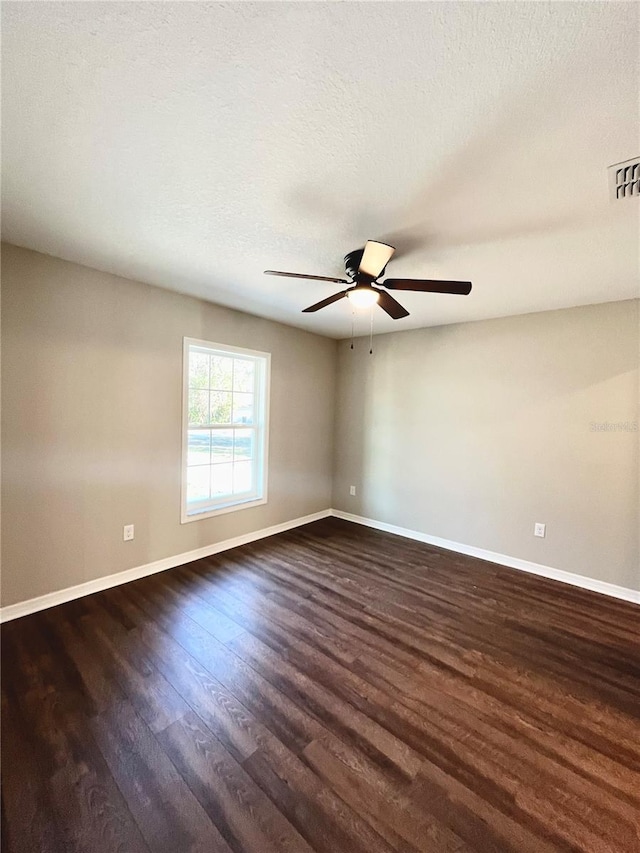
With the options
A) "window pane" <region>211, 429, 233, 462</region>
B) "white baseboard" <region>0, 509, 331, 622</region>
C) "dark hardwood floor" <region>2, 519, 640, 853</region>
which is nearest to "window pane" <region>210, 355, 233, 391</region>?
"window pane" <region>211, 429, 233, 462</region>

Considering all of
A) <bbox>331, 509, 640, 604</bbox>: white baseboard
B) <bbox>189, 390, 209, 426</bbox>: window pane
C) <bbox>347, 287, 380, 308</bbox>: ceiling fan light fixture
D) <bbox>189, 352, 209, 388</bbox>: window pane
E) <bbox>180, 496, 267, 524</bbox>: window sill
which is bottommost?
<bbox>331, 509, 640, 604</bbox>: white baseboard

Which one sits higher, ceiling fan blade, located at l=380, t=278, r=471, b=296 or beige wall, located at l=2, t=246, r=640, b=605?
ceiling fan blade, located at l=380, t=278, r=471, b=296

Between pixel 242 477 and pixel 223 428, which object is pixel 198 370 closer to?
pixel 223 428

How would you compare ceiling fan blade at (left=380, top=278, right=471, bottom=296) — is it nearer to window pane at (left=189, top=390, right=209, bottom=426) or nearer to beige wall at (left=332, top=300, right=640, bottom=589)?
beige wall at (left=332, top=300, right=640, bottom=589)

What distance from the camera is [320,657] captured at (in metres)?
1.97

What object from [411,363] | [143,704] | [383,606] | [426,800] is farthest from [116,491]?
[411,363]

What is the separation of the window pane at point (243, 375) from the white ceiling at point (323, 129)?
150cm

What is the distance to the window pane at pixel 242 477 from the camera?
12.1 ft

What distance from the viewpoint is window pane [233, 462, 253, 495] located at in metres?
3.68

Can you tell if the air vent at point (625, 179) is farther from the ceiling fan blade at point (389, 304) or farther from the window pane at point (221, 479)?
the window pane at point (221, 479)

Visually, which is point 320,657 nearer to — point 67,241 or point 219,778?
point 219,778

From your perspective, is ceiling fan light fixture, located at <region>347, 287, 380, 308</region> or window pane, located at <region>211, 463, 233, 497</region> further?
window pane, located at <region>211, 463, 233, 497</region>

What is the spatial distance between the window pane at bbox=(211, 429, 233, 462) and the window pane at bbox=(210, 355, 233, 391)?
17.8 inches

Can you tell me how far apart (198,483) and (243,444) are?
65 cm
